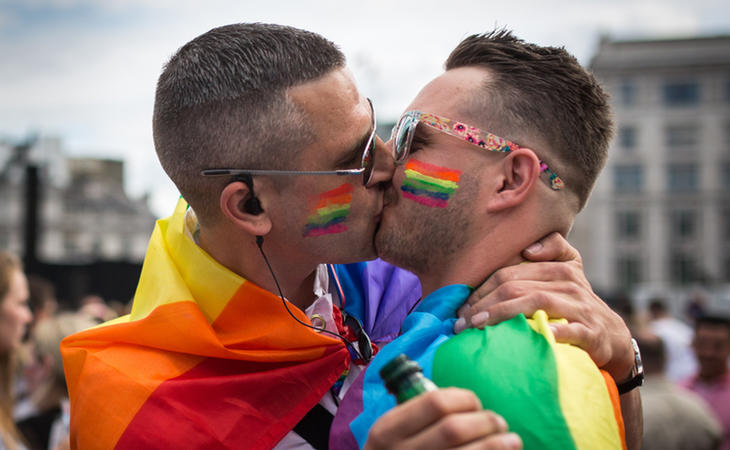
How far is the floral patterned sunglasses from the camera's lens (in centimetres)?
227

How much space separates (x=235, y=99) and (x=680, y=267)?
54475mm

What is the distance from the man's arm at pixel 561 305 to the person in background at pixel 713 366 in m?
3.74

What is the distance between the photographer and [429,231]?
2.32 meters

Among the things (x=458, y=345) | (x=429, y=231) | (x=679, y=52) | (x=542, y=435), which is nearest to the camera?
(x=542, y=435)

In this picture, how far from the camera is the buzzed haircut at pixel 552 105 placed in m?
2.29

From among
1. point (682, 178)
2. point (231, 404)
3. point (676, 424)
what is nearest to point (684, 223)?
point (682, 178)

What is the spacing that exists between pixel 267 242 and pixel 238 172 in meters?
0.29

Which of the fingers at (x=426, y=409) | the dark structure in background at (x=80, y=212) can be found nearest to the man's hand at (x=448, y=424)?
the fingers at (x=426, y=409)

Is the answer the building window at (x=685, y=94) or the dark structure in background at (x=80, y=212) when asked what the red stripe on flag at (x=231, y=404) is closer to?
the dark structure in background at (x=80, y=212)

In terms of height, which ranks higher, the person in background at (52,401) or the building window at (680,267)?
the person in background at (52,401)

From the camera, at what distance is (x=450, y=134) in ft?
7.68

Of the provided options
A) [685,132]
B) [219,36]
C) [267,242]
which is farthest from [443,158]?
[685,132]

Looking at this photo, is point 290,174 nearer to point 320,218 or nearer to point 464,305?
point 320,218

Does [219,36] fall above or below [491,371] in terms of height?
above
